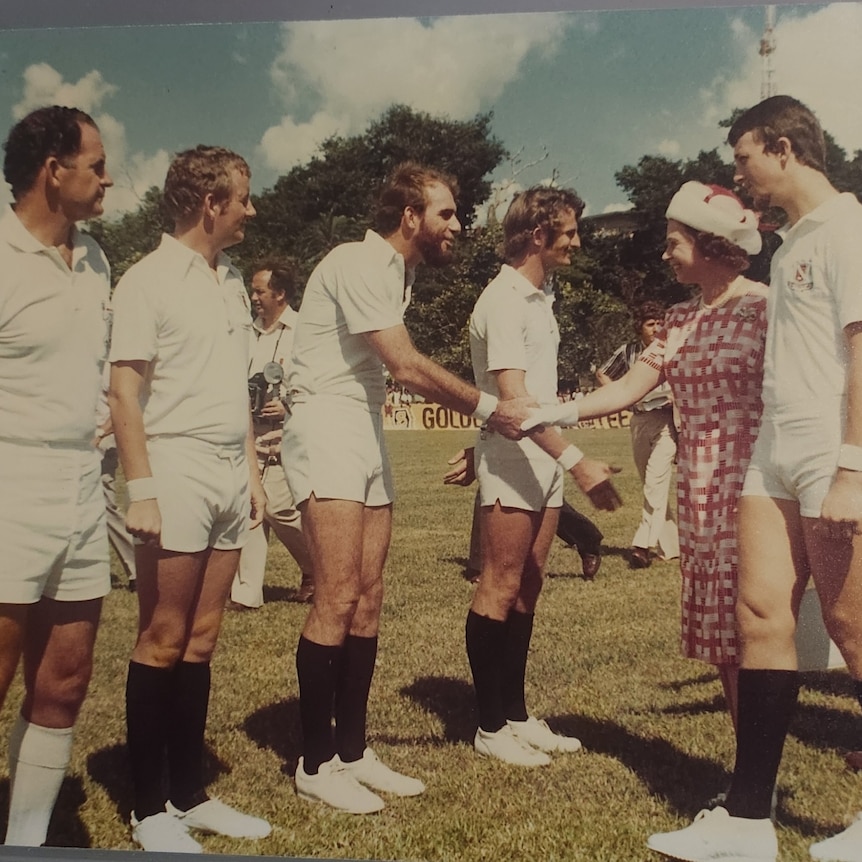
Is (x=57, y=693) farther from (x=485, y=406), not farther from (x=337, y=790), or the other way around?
(x=485, y=406)

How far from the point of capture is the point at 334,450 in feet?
10.8

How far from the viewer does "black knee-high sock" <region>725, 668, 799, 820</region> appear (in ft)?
10.0

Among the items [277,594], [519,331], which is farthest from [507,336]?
[277,594]

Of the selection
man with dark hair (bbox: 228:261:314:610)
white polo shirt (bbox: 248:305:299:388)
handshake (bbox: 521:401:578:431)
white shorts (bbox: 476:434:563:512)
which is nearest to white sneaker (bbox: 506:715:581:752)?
white shorts (bbox: 476:434:563:512)

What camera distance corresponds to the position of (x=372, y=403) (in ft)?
11.0

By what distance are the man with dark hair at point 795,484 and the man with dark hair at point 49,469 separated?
1.92 meters

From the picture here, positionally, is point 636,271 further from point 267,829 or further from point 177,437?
point 267,829

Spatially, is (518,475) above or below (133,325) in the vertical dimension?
below

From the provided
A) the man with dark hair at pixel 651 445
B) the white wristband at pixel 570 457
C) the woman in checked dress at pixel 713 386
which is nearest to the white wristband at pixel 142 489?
the white wristband at pixel 570 457

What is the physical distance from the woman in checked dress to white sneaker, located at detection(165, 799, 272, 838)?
4.93 feet

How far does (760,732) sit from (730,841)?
0.33 meters

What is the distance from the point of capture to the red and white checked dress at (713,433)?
3.12 meters

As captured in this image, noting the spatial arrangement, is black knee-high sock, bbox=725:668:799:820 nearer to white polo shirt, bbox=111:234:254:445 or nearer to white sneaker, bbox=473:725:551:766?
white sneaker, bbox=473:725:551:766

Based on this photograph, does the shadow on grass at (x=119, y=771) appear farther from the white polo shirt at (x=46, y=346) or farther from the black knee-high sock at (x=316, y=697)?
the white polo shirt at (x=46, y=346)
